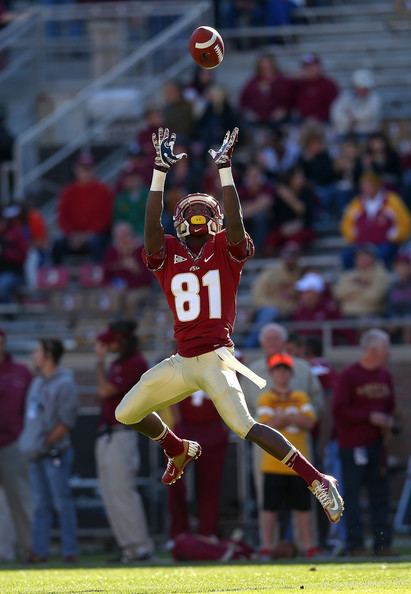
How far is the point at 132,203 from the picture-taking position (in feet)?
62.1

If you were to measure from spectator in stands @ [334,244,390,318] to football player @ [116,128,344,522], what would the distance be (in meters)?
5.53

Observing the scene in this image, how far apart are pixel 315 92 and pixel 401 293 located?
4.23m

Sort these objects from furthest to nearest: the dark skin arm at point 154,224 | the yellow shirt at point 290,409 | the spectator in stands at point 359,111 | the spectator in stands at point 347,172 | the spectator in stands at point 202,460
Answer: the spectator in stands at point 359,111 → the spectator in stands at point 347,172 → the spectator in stands at point 202,460 → the yellow shirt at point 290,409 → the dark skin arm at point 154,224

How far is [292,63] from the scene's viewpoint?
2155 centimetres

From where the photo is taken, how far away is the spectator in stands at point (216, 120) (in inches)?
763

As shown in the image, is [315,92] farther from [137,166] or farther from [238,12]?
[238,12]

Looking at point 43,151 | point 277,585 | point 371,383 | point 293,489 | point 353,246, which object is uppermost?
point 43,151

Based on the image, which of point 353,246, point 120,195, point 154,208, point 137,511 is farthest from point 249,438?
point 120,195

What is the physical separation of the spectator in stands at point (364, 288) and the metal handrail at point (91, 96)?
230 inches

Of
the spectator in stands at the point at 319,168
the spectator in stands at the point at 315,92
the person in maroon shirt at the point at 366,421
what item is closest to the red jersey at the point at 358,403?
the person in maroon shirt at the point at 366,421

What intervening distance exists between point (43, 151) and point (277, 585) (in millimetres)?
12292

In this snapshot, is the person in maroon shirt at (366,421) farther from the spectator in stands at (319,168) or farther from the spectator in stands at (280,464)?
the spectator in stands at (319,168)

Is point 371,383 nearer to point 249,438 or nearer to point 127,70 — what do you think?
point 249,438

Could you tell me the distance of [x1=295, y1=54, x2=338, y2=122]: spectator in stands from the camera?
1958 centimetres
